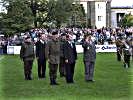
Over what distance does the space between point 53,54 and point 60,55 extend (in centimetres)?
138

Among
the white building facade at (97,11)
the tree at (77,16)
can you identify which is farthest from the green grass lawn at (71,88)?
the white building facade at (97,11)

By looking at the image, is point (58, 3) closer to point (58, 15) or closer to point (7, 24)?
point (58, 15)

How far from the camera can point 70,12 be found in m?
84.1

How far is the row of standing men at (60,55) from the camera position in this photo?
69.9ft

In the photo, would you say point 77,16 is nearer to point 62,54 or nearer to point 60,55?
point 62,54

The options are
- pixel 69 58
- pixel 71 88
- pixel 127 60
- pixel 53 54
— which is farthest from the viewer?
pixel 127 60

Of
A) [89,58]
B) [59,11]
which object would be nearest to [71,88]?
[89,58]

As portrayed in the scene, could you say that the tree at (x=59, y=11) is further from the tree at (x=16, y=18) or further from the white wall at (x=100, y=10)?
the white wall at (x=100, y=10)

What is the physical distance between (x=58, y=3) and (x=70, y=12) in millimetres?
2510

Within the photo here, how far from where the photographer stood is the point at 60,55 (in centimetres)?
2264

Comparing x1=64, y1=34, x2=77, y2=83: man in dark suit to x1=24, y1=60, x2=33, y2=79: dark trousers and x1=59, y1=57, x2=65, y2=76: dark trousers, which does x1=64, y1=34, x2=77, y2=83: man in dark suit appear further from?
x1=24, y1=60, x2=33, y2=79: dark trousers

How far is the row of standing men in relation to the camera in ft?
69.9

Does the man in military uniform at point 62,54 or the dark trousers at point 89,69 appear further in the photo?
the dark trousers at point 89,69

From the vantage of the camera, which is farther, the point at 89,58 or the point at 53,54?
the point at 89,58
